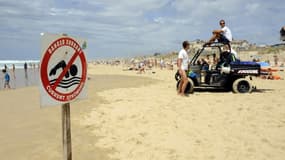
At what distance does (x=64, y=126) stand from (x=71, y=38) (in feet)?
2.63

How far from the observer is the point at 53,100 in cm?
236

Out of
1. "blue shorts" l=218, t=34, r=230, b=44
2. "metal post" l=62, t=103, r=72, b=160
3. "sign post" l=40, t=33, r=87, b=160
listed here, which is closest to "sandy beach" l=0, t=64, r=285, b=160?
"metal post" l=62, t=103, r=72, b=160

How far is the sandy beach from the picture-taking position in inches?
165

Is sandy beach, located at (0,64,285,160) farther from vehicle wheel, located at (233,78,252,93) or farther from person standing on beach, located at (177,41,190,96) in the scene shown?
vehicle wheel, located at (233,78,252,93)

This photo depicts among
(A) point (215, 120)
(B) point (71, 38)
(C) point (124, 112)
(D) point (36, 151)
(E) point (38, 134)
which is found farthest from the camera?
(C) point (124, 112)

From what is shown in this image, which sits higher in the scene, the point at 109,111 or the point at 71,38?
the point at 71,38

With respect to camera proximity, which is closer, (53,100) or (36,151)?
(53,100)

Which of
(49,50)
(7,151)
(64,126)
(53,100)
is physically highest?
(49,50)

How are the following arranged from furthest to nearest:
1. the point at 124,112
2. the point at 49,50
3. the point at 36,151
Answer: the point at 124,112 < the point at 36,151 < the point at 49,50

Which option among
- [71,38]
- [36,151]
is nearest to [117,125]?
[36,151]

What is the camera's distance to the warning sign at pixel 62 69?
229 cm

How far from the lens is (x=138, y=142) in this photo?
462cm

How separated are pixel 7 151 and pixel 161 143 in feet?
7.97

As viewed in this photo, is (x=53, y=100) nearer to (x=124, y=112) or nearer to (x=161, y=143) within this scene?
(x=161, y=143)
